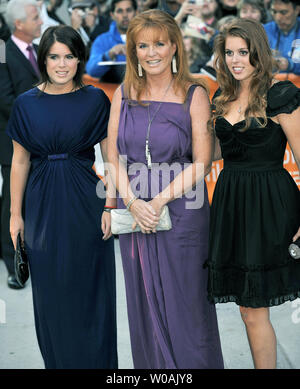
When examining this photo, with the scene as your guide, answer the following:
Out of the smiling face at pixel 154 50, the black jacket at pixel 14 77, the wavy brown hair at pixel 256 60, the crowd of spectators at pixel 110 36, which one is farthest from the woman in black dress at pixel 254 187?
the black jacket at pixel 14 77

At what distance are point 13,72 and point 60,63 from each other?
2.03 metres

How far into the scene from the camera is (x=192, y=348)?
302cm

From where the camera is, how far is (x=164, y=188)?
9.67 ft

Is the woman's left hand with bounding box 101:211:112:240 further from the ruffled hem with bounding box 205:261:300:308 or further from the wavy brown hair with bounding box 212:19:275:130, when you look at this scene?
the wavy brown hair with bounding box 212:19:275:130

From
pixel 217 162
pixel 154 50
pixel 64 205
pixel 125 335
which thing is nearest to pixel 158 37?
pixel 154 50

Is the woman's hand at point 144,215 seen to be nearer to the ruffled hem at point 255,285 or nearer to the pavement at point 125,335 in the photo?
the ruffled hem at point 255,285

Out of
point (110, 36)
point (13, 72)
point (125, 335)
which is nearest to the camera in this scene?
point (125, 335)

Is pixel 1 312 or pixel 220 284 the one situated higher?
pixel 220 284

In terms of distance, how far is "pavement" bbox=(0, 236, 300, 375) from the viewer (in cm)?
373

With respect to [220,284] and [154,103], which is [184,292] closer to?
[220,284]

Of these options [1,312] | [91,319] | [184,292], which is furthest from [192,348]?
[1,312]

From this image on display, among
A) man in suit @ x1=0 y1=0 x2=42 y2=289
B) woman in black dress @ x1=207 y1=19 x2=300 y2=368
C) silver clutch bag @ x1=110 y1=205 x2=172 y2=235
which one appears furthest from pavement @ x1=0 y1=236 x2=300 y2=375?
silver clutch bag @ x1=110 y1=205 x2=172 y2=235

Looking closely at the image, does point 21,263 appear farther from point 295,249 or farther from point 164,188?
point 295,249

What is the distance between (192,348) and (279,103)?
1.27 meters
